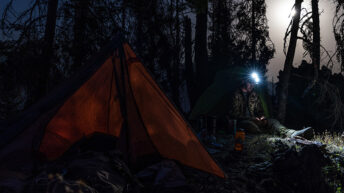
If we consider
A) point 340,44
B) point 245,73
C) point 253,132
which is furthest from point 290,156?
point 340,44

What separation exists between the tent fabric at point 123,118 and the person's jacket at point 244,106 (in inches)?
224

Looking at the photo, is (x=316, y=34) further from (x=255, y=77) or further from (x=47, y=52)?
(x=47, y=52)

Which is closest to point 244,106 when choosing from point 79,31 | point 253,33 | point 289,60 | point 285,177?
point 289,60

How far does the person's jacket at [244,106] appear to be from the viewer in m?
9.04

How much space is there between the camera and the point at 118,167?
309 centimetres

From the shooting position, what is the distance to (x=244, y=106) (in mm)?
9281

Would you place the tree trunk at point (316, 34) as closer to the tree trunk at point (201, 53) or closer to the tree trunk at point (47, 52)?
the tree trunk at point (201, 53)

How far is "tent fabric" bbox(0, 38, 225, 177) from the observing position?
3.31 metres

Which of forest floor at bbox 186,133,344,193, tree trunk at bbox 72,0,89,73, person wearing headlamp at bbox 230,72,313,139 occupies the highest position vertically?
tree trunk at bbox 72,0,89,73

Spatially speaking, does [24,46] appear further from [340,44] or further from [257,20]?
[257,20]

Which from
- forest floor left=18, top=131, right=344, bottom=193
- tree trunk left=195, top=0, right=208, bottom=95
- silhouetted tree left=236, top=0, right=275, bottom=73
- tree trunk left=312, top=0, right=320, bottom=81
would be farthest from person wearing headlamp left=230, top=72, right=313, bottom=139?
silhouetted tree left=236, top=0, right=275, bottom=73

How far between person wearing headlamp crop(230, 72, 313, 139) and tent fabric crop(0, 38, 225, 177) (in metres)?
5.57

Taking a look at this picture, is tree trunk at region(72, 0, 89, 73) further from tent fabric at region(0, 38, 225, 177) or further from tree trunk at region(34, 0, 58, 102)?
tent fabric at region(0, 38, 225, 177)

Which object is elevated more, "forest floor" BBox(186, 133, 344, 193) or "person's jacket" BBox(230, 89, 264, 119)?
"person's jacket" BBox(230, 89, 264, 119)
